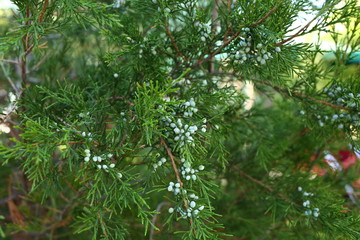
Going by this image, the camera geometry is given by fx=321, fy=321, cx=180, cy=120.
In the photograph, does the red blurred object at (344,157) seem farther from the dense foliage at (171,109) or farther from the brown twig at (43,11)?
the brown twig at (43,11)

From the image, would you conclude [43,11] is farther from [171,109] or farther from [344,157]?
[344,157]

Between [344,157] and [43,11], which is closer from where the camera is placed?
[43,11]

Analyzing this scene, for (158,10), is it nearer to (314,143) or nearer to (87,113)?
(87,113)

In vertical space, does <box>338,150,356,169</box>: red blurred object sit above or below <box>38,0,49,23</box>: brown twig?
below

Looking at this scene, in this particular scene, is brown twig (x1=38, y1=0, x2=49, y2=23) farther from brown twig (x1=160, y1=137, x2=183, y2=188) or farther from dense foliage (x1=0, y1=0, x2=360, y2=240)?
brown twig (x1=160, y1=137, x2=183, y2=188)

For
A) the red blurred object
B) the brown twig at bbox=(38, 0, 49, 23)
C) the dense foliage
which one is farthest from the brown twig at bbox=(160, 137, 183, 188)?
the red blurred object

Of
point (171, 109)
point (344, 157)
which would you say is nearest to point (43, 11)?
point (171, 109)

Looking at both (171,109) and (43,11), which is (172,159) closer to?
(171,109)

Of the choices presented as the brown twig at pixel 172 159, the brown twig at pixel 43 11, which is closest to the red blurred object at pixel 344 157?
the brown twig at pixel 172 159

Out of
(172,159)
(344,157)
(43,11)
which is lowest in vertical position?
(344,157)

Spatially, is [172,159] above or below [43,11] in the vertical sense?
below

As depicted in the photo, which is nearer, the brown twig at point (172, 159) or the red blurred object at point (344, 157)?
the brown twig at point (172, 159)
